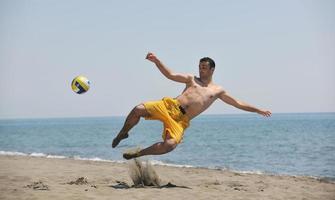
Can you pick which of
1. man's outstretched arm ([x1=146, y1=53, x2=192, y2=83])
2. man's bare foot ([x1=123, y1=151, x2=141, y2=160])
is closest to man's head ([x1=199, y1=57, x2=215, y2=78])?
man's outstretched arm ([x1=146, y1=53, x2=192, y2=83])

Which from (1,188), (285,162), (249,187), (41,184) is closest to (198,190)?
(249,187)

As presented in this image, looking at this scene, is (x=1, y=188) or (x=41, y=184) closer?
(x=1, y=188)

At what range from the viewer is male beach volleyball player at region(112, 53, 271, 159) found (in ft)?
29.0

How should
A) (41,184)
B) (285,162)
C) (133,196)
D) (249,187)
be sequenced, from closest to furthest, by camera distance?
(133,196)
(41,184)
(249,187)
(285,162)

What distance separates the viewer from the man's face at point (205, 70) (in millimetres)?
9172

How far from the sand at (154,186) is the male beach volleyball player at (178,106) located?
1107 mm

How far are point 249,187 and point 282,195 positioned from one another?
1.18 m

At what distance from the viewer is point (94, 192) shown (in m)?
9.07

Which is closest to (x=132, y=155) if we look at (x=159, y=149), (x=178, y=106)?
(x=159, y=149)

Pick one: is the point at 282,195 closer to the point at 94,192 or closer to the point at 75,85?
the point at 94,192

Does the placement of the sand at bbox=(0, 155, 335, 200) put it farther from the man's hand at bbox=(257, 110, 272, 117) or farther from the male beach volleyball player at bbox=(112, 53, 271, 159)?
the man's hand at bbox=(257, 110, 272, 117)

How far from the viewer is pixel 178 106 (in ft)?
30.0

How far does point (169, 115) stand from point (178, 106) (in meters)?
0.27

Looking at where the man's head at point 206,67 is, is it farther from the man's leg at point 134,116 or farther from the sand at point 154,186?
the sand at point 154,186
